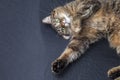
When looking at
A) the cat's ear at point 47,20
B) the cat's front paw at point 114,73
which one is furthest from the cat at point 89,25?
the cat's front paw at point 114,73

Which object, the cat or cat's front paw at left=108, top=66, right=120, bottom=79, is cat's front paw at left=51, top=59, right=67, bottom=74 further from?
cat's front paw at left=108, top=66, right=120, bottom=79

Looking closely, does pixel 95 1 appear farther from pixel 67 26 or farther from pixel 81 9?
pixel 67 26

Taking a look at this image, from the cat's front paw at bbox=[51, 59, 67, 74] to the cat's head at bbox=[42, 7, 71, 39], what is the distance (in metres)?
0.37

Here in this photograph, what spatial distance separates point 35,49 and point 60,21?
1.12ft

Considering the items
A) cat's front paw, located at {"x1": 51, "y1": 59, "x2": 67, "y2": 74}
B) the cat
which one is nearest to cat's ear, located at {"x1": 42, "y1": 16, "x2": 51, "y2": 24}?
the cat

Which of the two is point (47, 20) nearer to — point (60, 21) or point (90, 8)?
point (60, 21)

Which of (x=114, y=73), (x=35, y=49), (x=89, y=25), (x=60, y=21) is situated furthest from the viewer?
(x=60, y=21)

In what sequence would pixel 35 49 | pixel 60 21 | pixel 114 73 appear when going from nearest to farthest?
pixel 114 73 < pixel 35 49 < pixel 60 21

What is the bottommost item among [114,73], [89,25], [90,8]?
[114,73]

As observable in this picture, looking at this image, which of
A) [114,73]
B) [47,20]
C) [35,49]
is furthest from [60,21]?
[114,73]

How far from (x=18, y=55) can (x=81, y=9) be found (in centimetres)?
55

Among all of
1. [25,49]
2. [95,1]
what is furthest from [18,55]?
[95,1]

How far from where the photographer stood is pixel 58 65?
1.91 meters

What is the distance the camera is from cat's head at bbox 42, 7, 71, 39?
2.29 m
